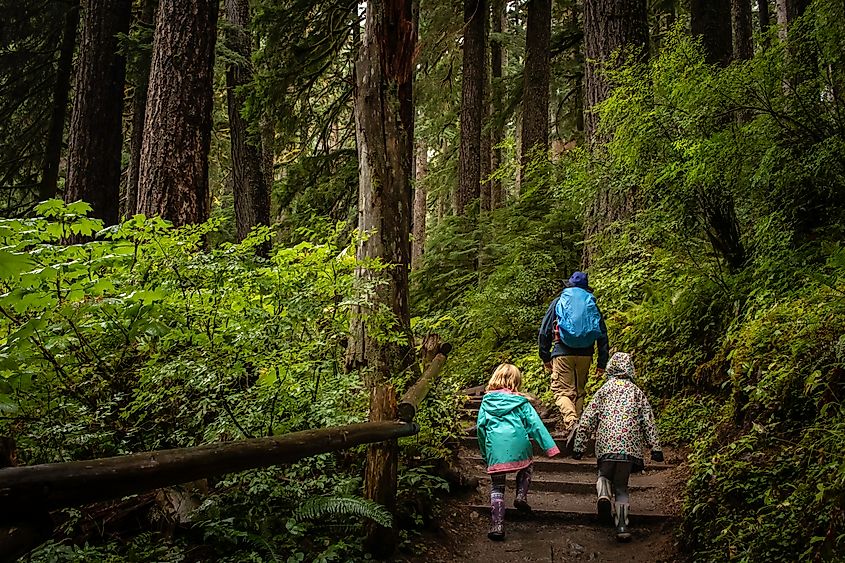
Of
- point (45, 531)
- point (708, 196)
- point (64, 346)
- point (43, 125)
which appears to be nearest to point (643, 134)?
point (708, 196)

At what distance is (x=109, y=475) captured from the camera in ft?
6.98

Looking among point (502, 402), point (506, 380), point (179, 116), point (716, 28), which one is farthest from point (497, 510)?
point (716, 28)

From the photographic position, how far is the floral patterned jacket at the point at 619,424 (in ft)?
17.6

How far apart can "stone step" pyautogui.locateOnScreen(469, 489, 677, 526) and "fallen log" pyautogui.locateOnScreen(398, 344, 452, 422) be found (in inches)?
54.6

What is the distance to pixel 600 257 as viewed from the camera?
962 cm

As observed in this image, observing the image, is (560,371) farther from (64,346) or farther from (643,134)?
(64,346)

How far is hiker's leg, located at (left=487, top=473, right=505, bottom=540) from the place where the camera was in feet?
17.8

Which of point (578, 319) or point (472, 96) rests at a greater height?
point (472, 96)

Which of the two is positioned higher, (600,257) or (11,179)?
(11,179)

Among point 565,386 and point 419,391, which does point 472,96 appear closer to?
point 565,386

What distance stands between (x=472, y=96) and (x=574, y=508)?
11.8 m

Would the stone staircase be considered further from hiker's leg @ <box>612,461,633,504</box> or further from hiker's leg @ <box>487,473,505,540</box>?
hiker's leg @ <box>487,473,505,540</box>

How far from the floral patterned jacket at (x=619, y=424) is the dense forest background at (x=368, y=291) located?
0.52 m

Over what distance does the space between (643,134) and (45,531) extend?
583 cm
